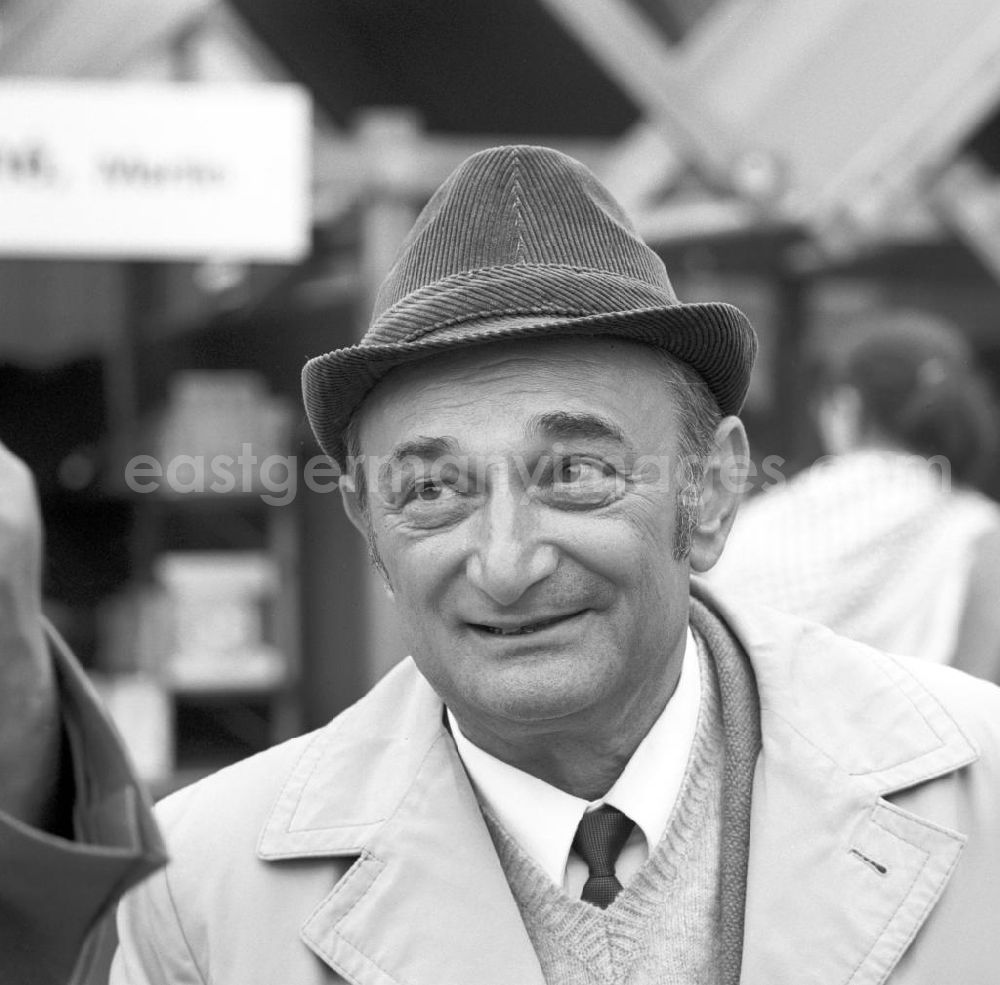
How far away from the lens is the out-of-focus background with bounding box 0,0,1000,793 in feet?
12.4

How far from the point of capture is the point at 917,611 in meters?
2.90

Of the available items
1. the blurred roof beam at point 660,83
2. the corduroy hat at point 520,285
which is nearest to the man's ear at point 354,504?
the corduroy hat at point 520,285

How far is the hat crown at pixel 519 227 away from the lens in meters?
1.77

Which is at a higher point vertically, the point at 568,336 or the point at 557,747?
the point at 568,336

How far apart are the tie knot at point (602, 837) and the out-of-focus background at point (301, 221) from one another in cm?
229

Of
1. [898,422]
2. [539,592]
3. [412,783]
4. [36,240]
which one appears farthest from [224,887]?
[36,240]

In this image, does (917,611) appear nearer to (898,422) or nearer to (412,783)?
(898,422)

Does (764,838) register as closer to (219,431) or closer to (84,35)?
(84,35)

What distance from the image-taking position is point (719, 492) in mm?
1955

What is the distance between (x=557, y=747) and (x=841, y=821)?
336 millimetres

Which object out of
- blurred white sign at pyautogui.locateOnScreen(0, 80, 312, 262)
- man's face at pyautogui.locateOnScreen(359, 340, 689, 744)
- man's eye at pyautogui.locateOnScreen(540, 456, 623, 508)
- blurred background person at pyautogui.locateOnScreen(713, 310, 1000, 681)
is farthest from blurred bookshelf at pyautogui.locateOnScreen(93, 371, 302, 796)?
man's eye at pyautogui.locateOnScreen(540, 456, 623, 508)

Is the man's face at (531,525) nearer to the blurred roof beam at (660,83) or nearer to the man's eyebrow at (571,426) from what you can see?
the man's eyebrow at (571,426)

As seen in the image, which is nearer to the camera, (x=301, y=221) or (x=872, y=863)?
(x=872, y=863)

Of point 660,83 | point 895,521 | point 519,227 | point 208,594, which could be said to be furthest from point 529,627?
point 208,594
